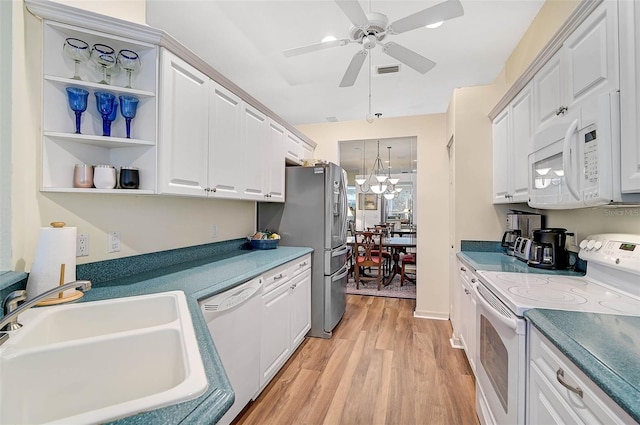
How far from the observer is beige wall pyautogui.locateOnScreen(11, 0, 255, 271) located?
1.27 meters

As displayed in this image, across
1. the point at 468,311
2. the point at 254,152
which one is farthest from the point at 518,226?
the point at 254,152

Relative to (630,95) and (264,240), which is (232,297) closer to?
Result: (264,240)

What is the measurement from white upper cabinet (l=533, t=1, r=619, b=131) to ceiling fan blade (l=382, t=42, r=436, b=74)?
2.33 ft

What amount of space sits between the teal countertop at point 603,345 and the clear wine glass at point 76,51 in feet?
7.70

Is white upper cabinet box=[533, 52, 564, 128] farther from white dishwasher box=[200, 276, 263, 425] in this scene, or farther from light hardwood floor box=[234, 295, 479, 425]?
white dishwasher box=[200, 276, 263, 425]

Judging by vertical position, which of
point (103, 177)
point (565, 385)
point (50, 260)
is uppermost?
point (103, 177)

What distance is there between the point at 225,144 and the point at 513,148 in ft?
7.64

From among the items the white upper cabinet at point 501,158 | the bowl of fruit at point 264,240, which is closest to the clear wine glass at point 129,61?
the bowl of fruit at point 264,240

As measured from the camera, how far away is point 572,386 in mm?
898

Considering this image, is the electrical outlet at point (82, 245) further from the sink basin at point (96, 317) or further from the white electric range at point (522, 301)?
the white electric range at point (522, 301)

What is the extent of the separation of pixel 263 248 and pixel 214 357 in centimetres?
213

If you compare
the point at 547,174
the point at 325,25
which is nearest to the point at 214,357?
the point at 547,174

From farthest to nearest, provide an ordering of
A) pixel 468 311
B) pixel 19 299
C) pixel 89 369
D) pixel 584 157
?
pixel 468 311
pixel 584 157
pixel 19 299
pixel 89 369

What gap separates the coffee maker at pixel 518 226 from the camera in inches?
97.1
